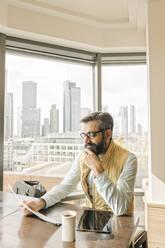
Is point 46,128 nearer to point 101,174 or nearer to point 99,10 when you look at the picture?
point 101,174

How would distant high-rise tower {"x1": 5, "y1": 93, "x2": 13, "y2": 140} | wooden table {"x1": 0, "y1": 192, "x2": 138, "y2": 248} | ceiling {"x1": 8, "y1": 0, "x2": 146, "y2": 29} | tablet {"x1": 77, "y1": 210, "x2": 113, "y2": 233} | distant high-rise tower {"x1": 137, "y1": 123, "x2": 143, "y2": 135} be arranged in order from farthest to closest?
distant high-rise tower {"x1": 137, "y1": 123, "x2": 143, "y2": 135}
distant high-rise tower {"x1": 5, "y1": 93, "x2": 13, "y2": 140}
ceiling {"x1": 8, "y1": 0, "x2": 146, "y2": 29}
tablet {"x1": 77, "y1": 210, "x2": 113, "y2": 233}
wooden table {"x1": 0, "y1": 192, "x2": 138, "y2": 248}

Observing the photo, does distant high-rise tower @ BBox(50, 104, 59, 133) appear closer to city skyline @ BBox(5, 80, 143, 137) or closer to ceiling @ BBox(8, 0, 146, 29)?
city skyline @ BBox(5, 80, 143, 137)

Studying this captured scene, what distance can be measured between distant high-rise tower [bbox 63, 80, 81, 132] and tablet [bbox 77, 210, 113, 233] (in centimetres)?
151

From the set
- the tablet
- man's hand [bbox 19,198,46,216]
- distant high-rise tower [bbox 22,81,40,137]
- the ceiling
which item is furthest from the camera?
distant high-rise tower [bbox 22,81,40,137]

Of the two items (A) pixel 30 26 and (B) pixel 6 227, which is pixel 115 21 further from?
(B) pixel 6 227

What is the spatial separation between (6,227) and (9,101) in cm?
161

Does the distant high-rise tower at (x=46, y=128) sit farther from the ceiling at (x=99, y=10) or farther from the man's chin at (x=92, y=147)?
the ceiling at (x=99, y=10)

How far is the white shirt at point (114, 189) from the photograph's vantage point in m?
1.41

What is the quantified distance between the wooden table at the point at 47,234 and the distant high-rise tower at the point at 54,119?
1386 mm

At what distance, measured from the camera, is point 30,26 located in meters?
2.44

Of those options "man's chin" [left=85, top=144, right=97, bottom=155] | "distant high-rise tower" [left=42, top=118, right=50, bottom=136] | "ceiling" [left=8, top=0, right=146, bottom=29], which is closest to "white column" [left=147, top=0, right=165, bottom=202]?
"ceiling" [left=8, top=0, right=146, bottom=29]

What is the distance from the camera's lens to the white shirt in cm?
141

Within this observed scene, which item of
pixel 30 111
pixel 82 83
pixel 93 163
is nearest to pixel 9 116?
pixel 30 111

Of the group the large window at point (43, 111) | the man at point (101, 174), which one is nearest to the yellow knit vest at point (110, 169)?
the man at point (101, 174)
